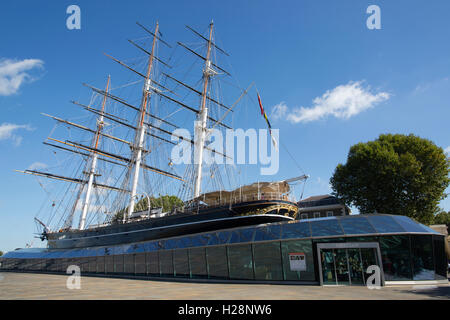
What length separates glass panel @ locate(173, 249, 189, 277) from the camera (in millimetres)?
20866

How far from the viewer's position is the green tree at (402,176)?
33875mm

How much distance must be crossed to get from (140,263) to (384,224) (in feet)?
64.8

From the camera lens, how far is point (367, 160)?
119 feet

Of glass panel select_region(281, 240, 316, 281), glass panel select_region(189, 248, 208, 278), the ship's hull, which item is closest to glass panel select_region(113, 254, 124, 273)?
the ship's hull

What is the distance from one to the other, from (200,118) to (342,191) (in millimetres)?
24277

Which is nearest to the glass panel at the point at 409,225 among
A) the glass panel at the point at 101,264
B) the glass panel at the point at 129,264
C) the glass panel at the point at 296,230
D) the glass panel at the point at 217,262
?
the glass panel at the point at 296,230

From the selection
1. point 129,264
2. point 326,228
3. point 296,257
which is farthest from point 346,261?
point 129,264

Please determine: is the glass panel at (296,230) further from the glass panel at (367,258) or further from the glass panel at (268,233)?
the glass panel at (367,258)

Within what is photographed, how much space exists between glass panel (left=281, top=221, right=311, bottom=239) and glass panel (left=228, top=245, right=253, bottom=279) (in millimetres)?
2604

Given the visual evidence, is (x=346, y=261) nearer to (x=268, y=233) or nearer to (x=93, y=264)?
(x=268, y=233)

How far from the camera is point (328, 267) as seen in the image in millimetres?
15406
